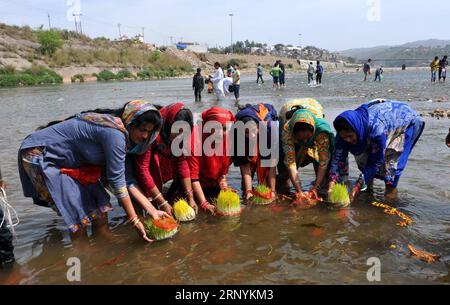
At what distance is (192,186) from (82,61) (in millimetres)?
49183

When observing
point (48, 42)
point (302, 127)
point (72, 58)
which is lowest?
point (302, 127)

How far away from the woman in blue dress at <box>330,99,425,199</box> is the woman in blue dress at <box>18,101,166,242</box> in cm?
221

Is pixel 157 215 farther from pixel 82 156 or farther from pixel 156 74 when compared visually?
pixel 156 74

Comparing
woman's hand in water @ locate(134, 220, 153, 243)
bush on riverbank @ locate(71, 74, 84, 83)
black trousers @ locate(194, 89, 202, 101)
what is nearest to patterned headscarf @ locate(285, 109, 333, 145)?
woman's hand in water @ locate(134, 220, 153, 243)

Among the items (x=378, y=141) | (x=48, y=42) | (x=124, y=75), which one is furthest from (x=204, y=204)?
(x=48, y=42)

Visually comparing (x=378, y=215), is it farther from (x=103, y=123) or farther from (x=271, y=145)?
(x=103, y=123)

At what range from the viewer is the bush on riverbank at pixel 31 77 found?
34.6 meters

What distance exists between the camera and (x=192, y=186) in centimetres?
453

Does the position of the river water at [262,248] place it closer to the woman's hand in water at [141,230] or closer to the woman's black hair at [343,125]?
the woman's hand in water at [141,230]

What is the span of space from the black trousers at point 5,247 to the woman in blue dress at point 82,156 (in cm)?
46

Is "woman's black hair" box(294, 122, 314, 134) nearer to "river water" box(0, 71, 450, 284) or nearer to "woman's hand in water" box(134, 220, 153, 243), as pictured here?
"river water" box(0, 71, 450, 284)

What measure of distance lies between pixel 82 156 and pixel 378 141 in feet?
10.5

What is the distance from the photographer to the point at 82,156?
3.61 metres

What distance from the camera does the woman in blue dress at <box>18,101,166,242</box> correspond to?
3.38 m
